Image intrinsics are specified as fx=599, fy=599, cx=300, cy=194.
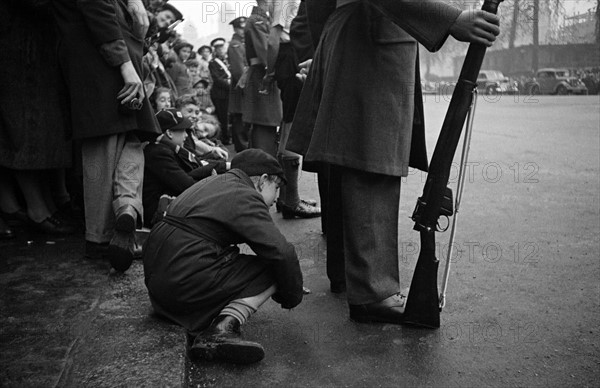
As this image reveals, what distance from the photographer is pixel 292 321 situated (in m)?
3.01

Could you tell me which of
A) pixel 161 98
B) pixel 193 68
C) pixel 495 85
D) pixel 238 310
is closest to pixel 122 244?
pixel 238 310

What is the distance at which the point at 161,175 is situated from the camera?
4.45 m

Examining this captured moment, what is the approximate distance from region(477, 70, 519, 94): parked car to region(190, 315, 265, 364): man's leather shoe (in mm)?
37990

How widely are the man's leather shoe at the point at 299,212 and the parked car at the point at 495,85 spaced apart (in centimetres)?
3527

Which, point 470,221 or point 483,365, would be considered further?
point 470,221

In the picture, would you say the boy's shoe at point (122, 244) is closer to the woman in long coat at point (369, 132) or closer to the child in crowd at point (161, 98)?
the woman in long coat at point (369, 132)

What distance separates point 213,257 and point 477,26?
1.46 metres

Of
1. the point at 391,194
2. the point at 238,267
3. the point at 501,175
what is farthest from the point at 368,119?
the point at 501,175

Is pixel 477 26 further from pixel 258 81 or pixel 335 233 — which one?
pixel 258 81

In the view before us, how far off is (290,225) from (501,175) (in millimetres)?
3088

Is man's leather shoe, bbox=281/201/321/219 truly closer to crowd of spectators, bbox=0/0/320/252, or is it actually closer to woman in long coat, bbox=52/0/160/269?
crowd of spectators, bbox=0/0/320/252

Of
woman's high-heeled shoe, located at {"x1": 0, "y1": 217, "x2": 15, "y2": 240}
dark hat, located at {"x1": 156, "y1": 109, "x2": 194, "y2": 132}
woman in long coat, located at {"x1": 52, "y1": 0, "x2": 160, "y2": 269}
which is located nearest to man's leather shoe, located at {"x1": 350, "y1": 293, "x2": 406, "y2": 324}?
woman in long coat, located at {"x1": 52, "y1": 0, "x2": 160, "y2": 269}

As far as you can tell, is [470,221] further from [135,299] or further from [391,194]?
[135,299]

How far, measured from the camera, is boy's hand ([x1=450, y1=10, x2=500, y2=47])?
2391 mm
